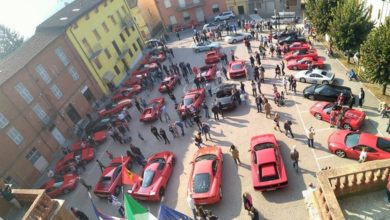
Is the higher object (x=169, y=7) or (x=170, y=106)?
(x=169, y=7)

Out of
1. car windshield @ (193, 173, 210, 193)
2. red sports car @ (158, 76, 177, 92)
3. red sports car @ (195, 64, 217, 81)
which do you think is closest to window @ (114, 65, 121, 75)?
red sports car @ (158, 76, 177, 92)

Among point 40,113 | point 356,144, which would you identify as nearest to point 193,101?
point 356,144

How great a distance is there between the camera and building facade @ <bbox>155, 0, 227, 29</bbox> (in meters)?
48.1

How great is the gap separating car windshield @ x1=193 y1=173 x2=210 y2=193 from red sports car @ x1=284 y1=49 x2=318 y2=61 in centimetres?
1695

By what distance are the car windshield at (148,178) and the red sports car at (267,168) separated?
6142 millimetres

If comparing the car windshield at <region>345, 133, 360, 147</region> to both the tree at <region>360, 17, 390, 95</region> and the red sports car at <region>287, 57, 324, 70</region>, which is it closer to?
the tree at <region>360, 17, 390, 95</region>

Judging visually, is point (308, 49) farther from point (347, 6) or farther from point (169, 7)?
point (169, 7)

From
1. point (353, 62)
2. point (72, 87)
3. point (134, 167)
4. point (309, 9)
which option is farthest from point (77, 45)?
point (353, 62)

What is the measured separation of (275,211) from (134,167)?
10.6 metres

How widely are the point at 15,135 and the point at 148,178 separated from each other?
12711 mm

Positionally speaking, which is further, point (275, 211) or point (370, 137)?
point (370, 137)

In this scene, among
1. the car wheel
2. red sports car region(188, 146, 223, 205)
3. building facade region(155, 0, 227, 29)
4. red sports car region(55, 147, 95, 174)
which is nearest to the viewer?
red sports car region(188, 146, 223, 205)

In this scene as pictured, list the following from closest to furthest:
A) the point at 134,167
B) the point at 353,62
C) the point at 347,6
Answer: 1. the point at 134,167
2. the point at 347,6
3. the point at 353,62

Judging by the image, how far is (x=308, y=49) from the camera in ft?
97.6
